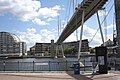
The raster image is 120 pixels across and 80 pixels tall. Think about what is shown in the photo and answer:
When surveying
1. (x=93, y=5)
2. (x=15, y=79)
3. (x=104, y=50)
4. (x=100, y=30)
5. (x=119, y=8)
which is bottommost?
(x=15, y=79)

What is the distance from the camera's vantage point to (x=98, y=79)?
70.3ft

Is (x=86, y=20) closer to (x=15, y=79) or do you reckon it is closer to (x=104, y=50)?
(x=104, y=50)

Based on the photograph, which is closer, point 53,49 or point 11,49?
point 53,49

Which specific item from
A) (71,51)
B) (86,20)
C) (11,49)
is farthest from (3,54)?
(86,20)

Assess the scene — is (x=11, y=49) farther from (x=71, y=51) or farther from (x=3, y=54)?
(x=71, y=51)

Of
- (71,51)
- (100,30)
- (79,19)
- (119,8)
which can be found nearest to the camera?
(100,30)

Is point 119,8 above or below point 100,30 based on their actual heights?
above

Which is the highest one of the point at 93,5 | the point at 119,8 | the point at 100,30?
the point at 119,8

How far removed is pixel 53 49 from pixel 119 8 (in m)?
79.1

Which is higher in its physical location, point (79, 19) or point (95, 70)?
point (79, 19)

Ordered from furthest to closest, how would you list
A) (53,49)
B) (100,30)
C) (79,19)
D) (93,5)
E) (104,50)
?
(53,49)
(79,19)
(100,30)
(93,5)
(104,50)

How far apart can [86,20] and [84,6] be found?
803 cm

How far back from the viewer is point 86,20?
44.0 metres

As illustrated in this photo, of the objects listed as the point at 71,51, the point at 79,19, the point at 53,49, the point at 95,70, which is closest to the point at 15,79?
the point at 95,70
